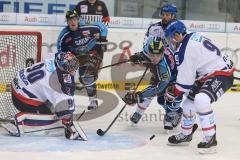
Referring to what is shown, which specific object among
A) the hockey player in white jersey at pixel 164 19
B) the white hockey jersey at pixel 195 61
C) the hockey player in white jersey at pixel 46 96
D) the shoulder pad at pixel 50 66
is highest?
the hockey player in white jersey at pixel 164 19

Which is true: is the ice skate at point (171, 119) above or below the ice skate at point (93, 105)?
above

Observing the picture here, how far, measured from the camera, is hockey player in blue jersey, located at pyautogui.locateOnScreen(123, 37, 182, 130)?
4.65m

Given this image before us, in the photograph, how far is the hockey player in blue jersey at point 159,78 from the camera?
15.3 ft

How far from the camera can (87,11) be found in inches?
251

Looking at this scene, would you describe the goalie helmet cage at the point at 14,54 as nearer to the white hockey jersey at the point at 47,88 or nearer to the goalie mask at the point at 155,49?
the white hockey jersey at the point at 47,88

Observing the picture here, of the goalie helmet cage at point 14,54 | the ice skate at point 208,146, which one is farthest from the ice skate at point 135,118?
the ice skate at point 208,146

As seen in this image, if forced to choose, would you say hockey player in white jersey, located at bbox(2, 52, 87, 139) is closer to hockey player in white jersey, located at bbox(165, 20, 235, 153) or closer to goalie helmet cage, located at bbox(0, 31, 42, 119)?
goalie helmet cage, located at bbox(0, 31, 42, 119)

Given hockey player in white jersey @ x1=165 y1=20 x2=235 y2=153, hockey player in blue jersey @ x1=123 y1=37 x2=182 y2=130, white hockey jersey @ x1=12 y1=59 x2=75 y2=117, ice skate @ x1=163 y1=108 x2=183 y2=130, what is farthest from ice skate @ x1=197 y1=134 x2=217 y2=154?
white hockey jersey @ x1=12 y1=59 x2=75 y2=117

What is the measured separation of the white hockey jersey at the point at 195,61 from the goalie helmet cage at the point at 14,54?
1.49m

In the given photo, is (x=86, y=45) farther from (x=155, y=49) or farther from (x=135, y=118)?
(x=155, y=49)

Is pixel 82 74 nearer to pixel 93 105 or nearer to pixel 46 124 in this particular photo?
pixel 93 105

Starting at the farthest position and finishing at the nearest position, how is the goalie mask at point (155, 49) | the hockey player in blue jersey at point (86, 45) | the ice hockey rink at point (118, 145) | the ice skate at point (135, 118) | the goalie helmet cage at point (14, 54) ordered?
the hockey player in blue jersey at point (86, 45)
the ice skate at point (135, 118)
the goalie helmet cage at point (14, 54)
the goalie mask at point (155, 49)
the ice hockey rink at point (118, 145)

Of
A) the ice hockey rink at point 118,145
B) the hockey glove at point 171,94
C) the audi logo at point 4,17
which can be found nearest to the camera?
the ice hockey rink at point 118,145

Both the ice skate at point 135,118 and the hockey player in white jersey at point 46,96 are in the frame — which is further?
the ice skate at point 135,118
